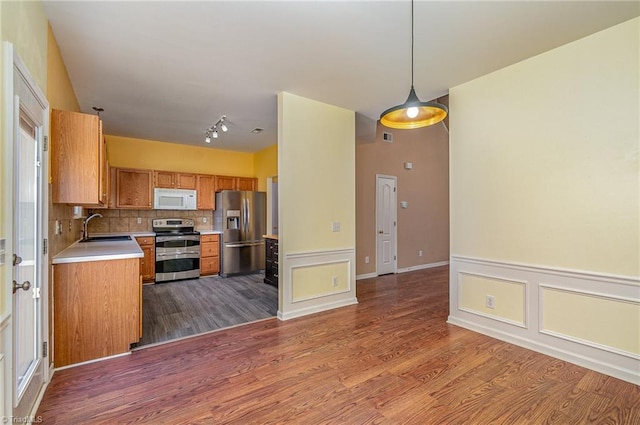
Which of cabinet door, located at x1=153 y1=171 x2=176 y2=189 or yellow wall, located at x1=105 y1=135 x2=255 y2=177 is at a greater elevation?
yellow wall, located at x1=105 y1=135 x2=255 y2=177

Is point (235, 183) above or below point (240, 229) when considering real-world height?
above

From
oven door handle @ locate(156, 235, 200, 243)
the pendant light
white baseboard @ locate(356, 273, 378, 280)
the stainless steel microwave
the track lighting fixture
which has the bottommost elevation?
white baseboard @ locate(356, 273, 378, 280)

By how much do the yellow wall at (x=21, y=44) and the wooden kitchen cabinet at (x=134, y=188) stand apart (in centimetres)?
370

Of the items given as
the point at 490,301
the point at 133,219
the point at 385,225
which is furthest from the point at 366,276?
the point at 133,219

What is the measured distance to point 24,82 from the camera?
1730 millimetres

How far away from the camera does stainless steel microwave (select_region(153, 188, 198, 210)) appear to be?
580 cm

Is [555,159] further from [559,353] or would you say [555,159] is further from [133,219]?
[133,219]

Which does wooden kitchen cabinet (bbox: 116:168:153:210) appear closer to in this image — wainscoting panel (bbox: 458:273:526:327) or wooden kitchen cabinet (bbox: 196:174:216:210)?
wooden kitchen cabinet (bbox: 196:174:216:210)

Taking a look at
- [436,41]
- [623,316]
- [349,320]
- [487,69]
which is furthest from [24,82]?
[623,316]

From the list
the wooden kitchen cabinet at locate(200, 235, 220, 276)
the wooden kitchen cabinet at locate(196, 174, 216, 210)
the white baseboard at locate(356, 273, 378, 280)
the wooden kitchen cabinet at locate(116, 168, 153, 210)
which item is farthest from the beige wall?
the wooden kitchen cabinet at locate(116, 168, 153, 210)

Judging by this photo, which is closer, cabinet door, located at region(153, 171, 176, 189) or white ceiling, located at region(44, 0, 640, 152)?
white ceiling, located at region(44, 0, 640, 152)

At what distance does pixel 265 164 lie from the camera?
260 inches

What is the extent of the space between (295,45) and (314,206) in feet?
6.18

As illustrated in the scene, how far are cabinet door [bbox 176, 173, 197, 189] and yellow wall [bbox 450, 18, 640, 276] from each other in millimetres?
4966
